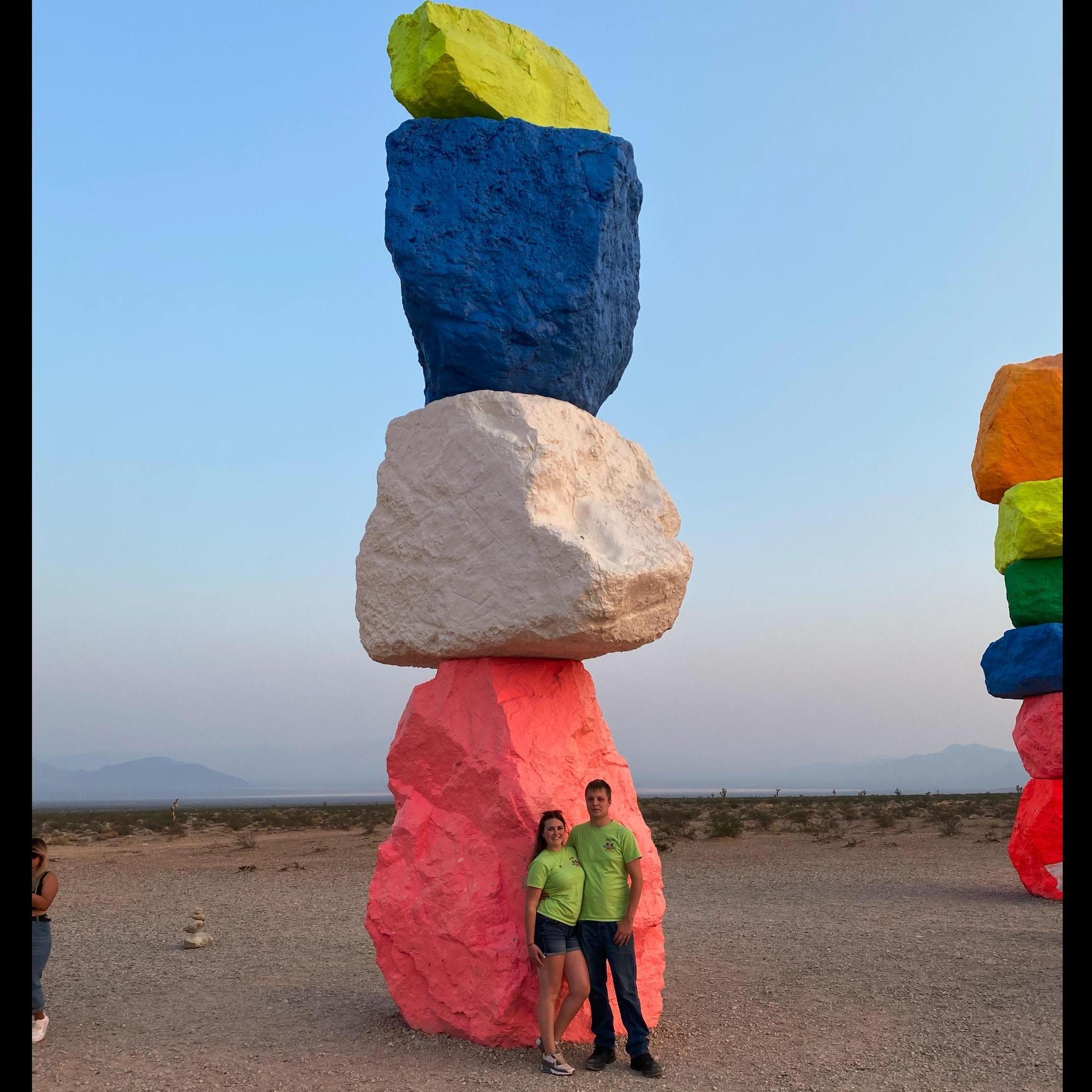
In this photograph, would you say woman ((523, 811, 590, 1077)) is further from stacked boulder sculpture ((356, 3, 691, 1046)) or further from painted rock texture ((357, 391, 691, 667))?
painted rock texture ((357, 391, 691, 667))

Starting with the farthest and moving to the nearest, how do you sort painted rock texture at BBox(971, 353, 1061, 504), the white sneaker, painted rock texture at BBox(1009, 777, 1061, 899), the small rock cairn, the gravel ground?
1. painted rock texture at BBox(971, 353, 1061, 504)
2. painted rock texture at BBox(1009, 777, 1061, 899)
3. the small rock cairn
4. the gravel ground
5. the white sneaker

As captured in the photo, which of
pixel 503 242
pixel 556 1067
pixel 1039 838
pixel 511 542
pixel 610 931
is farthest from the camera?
pixel 1039 838

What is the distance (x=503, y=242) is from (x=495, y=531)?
6.04ft

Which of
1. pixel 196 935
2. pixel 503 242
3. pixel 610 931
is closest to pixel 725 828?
pixel 196 935

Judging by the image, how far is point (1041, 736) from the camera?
10562 mm

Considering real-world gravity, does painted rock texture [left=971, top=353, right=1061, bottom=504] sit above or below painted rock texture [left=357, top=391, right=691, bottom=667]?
above

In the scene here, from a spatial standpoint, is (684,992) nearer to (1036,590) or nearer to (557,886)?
(557,886)

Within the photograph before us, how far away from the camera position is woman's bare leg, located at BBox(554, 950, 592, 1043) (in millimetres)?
5273

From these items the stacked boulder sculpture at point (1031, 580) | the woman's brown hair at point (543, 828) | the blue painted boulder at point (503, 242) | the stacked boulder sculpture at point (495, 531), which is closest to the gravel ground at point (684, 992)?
the stacked boulder sculpture at point (495, 531)

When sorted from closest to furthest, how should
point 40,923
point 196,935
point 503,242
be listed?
point 40,923, point 503,242, point 196,935

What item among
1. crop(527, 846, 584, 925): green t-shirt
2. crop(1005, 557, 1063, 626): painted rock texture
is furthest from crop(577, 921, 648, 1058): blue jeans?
crop(1005, 557, 1063, 626): painted rock texture

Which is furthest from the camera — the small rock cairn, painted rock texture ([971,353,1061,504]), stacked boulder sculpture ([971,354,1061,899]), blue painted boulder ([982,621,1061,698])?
painted rock texture ([971,353,1061,504])

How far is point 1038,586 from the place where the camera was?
34.6ft

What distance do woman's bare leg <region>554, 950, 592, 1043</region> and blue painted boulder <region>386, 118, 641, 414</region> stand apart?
3.37 m
